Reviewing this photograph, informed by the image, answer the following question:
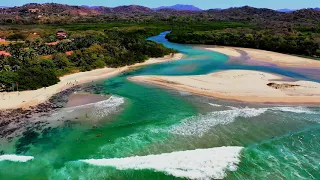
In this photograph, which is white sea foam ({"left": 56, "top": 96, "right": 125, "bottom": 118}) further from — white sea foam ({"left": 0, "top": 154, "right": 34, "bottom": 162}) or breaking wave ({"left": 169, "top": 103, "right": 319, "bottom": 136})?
white sea foam ({"left": 0, "top": 154, "right": 34, "bottom": 162})

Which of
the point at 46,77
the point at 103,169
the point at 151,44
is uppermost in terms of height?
the point at 151,44

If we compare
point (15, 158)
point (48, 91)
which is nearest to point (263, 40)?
point (48, 91)

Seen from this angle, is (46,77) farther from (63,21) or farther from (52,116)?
(63,21)

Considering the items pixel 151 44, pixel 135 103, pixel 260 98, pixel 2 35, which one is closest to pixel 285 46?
pixel 151 44

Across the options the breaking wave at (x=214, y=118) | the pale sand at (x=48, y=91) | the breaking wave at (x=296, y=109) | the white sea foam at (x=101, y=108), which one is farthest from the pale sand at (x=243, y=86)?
the white sea foam at (x=101, y=108)

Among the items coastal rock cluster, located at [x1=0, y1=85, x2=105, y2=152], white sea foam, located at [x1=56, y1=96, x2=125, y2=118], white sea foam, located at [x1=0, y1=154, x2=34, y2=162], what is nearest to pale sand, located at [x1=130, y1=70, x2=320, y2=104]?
white sea foam, located at [x1=56, y1=96, x2=125, y2=118]

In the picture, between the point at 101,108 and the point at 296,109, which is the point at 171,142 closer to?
the point at 101,108

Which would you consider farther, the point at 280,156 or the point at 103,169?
the point at 280,156
